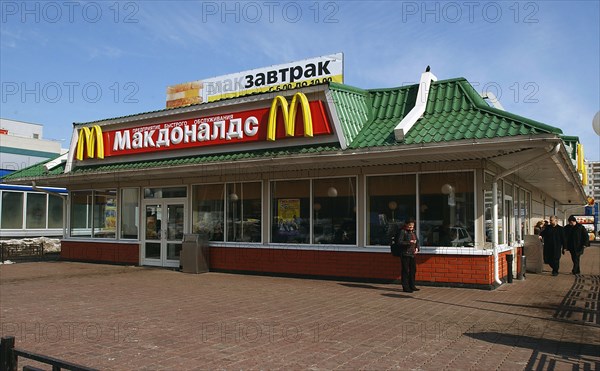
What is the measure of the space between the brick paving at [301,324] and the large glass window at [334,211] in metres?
1.23

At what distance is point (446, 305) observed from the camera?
9320 mm

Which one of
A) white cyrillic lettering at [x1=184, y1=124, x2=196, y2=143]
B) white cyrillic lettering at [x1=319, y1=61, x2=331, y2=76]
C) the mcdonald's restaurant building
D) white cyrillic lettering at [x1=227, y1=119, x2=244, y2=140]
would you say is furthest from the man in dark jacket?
white cyrillic lettering at [x1=184, y1=124, x2=196, y2=143]

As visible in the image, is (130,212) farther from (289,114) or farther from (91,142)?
(289,114)

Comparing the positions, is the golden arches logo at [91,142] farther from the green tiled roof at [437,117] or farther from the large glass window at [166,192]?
the green tiled roof at [437,117]

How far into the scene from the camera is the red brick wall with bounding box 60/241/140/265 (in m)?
16.9

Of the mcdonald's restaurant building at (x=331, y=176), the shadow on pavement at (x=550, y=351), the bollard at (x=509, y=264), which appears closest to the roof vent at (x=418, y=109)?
the mcdonald's restaurant building at (x=331, y=176)

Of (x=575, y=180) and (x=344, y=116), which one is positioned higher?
(x=344, y=116)

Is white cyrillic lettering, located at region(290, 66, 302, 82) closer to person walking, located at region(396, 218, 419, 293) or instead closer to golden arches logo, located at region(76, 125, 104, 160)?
golden arches logo, located at region(76, 125, 104, 160)

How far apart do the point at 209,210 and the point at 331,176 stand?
419 centimetres

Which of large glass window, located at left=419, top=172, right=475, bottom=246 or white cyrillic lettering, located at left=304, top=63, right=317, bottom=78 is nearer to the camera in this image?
large glass window, located at left=419, top=172, right=475, bottom=246

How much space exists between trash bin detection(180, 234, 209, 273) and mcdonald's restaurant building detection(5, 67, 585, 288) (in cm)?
32

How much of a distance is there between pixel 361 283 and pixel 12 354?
9159 millimetres

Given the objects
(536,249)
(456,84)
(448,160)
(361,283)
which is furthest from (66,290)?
(536,249)

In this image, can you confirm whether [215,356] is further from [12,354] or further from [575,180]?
[575,180]
